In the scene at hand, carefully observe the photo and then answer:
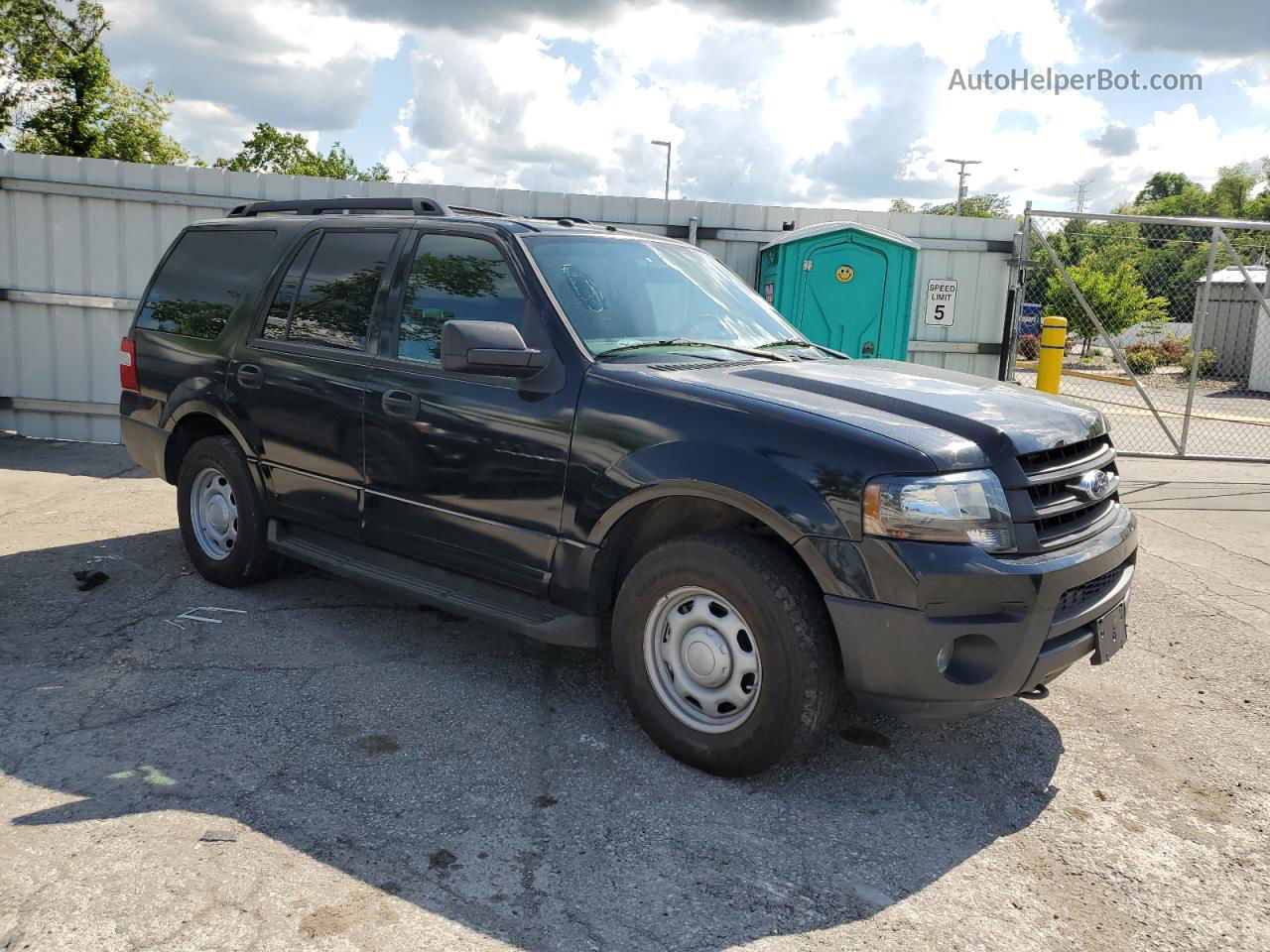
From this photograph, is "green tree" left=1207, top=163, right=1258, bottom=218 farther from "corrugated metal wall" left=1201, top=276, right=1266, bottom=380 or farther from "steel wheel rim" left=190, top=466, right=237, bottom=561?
"steel wheel rim" left=190, top=466, right=237, bottom=561

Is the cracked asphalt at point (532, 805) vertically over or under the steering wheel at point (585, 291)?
under

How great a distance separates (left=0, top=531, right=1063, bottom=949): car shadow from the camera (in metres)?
2.89

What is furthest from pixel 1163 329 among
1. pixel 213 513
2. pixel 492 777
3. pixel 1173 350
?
pixel 492 777

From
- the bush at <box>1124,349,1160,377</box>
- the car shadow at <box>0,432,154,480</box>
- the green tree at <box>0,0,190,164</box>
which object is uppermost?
the green tree at <box>0,0,190,164</box>

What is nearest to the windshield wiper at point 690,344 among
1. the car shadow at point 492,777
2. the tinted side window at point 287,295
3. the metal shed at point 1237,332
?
the car shadow at point 492,777

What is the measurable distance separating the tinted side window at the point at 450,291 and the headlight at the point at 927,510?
5.43 ft

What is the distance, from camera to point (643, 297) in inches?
170

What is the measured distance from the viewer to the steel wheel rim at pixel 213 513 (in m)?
5.33

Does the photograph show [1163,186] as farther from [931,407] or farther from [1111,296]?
[931,407]

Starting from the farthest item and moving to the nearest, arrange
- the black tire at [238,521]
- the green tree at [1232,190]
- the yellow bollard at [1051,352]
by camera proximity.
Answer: the green tree at [1232,190]
the yellow bollard at [1051,352]
the black tire at [238,521]

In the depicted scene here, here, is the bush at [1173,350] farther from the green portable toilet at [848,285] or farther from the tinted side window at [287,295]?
the tinted side window at [287,295]

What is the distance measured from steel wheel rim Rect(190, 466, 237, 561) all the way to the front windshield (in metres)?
2.25

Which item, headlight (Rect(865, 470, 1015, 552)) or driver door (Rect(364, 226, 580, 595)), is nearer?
Result: headlight (Rect(865, 470, 1015, 552))

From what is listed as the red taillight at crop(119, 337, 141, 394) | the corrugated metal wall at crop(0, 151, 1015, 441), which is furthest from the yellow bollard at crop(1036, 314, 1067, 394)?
the red taillight at crop(119, 337, 141, 394)
